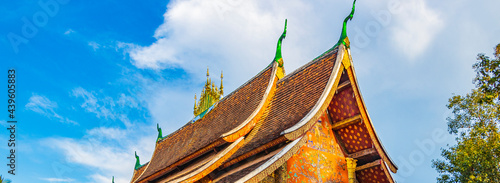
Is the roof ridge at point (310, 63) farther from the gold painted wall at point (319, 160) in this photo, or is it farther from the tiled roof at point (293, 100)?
the gold painted wall at point (319, 160)

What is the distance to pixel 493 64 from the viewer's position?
9.44 meters

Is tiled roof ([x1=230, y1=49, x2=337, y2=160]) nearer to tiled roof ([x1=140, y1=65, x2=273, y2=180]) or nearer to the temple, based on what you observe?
the temple

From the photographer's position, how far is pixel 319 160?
7676 millimetres

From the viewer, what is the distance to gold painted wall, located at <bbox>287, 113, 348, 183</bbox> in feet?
23.9

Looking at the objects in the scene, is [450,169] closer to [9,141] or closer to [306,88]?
[306,88]

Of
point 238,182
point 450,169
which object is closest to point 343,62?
point 238,182

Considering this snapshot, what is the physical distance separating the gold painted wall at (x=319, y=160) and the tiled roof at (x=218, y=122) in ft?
5.63

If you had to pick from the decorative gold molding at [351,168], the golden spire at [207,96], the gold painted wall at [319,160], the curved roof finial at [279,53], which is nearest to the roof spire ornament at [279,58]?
the curved roof finial at [279,53]

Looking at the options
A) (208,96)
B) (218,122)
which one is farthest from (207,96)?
(218,122)

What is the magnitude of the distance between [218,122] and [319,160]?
3.67m

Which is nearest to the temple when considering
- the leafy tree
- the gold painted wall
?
the gold painted wall

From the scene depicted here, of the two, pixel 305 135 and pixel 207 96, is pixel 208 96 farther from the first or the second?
pixel 305 135

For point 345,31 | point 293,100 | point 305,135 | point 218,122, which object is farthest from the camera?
point 218,122

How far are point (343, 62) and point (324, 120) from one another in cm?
122
